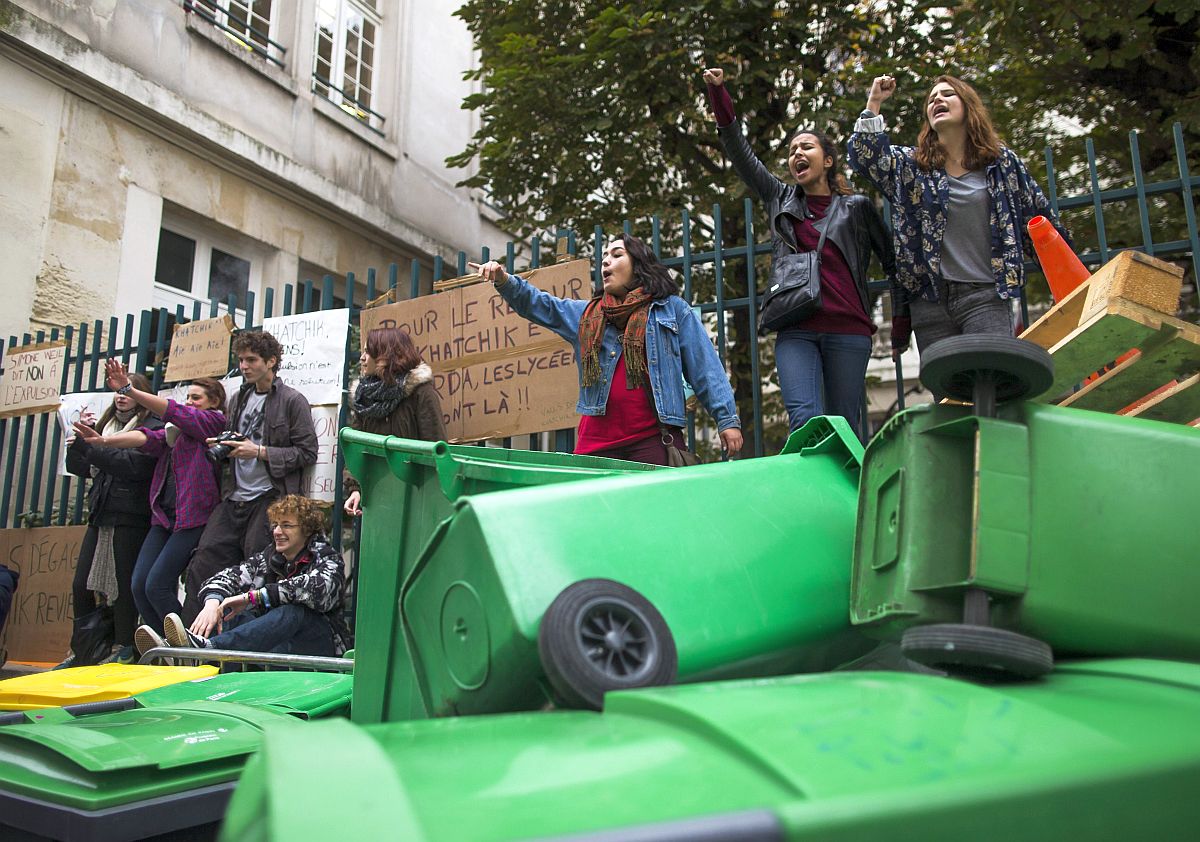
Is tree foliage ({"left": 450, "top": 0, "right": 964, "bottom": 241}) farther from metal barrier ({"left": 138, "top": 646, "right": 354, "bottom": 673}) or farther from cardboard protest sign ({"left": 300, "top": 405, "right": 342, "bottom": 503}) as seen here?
metal barrier ({"left": 138, "top": 646, "right": 354, "bottom": 673})

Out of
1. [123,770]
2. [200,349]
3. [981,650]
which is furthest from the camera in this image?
[200,349]

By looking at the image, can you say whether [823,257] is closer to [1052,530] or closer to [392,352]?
[392,352]

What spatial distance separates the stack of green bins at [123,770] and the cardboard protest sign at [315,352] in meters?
3.44

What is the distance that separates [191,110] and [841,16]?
6.24 meters

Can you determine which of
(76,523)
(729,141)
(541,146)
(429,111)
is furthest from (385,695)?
(429,111)

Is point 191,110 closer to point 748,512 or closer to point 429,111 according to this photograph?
point 429,111

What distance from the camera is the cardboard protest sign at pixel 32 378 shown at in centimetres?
718

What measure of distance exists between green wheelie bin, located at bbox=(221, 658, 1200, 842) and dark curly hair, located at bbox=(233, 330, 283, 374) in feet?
15.4

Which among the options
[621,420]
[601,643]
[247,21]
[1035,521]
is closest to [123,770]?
[601,643]

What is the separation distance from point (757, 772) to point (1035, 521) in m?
0.72

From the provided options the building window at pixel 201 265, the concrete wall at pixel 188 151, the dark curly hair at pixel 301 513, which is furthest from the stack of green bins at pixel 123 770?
the building window at pixel 201 265

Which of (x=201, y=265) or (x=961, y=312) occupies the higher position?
(x=201, y=265)

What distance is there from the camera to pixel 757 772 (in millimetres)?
947

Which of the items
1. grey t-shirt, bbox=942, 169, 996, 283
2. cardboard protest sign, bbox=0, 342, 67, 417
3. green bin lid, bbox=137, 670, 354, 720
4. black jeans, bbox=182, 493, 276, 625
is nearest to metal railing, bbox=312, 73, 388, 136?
cardboard protest sign, bbox=0, 342, 67, 417
